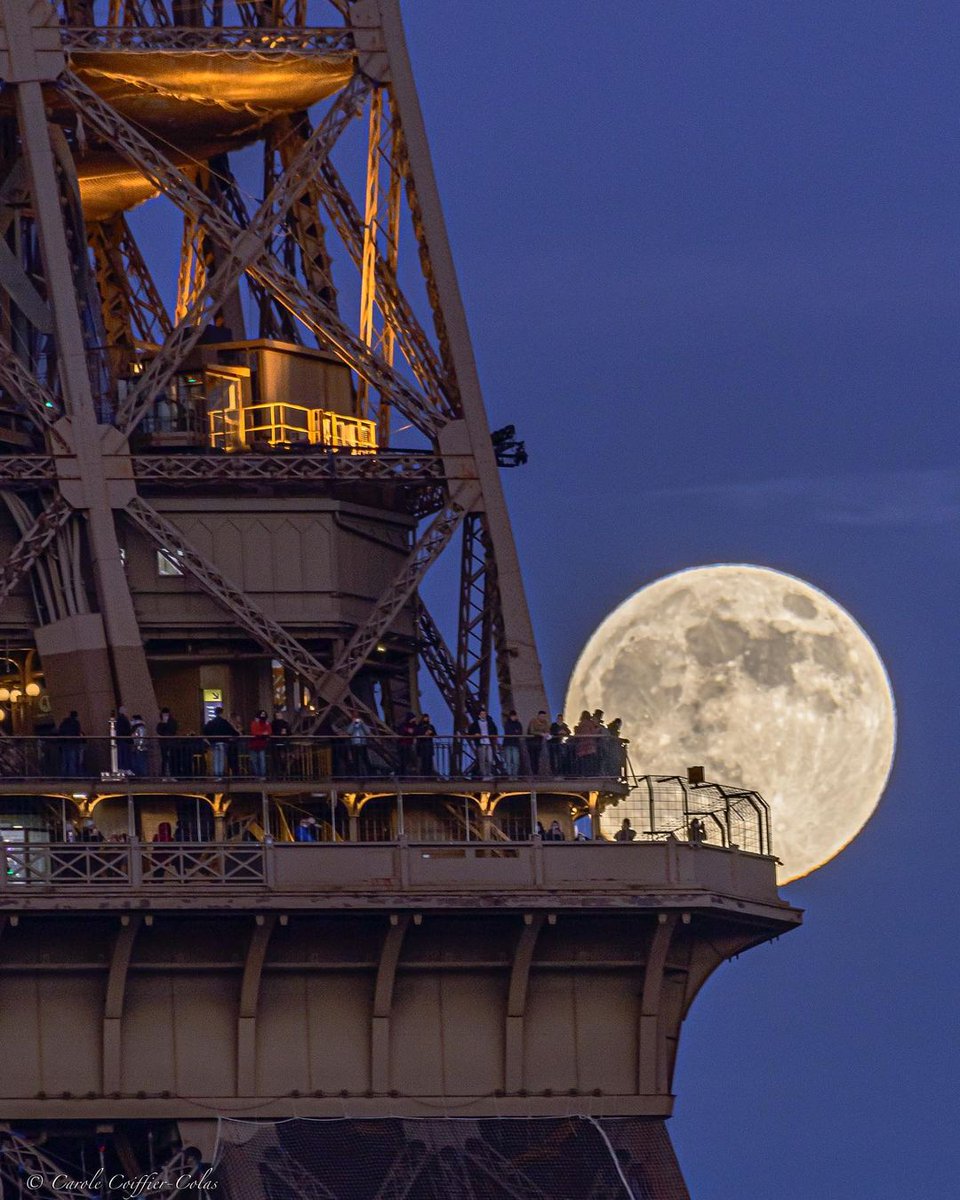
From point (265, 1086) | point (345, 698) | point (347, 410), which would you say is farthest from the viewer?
point (347, 410)

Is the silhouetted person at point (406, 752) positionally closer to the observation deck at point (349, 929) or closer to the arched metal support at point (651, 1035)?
the observation deck at point (349, 929)

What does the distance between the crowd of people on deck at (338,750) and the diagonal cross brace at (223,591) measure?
225 cm

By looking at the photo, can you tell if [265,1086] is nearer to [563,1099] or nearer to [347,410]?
[563,1099]

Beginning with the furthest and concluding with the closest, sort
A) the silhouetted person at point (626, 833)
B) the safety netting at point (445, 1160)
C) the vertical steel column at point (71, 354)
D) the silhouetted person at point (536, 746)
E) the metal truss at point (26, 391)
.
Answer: the metal truss at point (26, 391), the vertical steel column at point (71, 354), the silhouetted person at point (536, 746), the silhouetted person at point (626, 833), the safety netting at point (445, 1160)

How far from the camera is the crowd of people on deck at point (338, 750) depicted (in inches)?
3305

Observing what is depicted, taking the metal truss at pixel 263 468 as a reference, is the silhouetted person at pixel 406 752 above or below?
below

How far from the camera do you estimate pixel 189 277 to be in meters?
97.6

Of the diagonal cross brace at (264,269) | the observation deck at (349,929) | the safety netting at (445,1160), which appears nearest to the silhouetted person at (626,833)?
the observation deck at (349,929)

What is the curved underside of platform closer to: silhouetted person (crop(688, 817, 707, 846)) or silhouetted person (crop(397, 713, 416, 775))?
silhouetted person (crop(397, 713, 416, 775))

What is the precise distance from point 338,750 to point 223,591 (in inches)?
206

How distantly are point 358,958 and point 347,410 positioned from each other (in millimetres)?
15113

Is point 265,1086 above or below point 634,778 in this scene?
below

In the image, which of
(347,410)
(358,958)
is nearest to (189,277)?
(347,410)

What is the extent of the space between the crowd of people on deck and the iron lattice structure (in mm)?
2073
